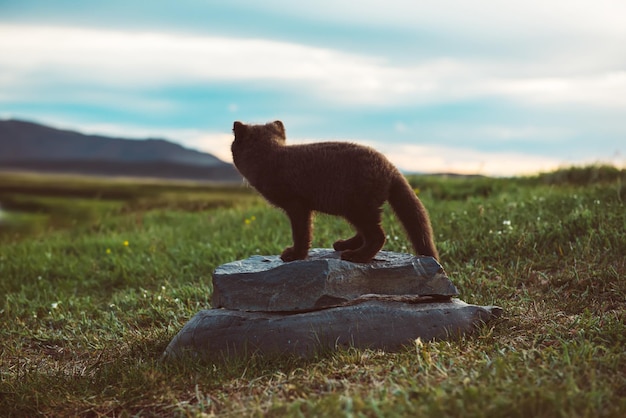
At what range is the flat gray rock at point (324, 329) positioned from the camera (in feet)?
17.9

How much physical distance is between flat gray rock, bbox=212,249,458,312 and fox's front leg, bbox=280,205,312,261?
0.46 feet

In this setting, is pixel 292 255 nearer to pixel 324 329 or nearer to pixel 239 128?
pixel 324 329

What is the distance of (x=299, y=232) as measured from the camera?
574cm

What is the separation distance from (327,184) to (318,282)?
840 millimetres

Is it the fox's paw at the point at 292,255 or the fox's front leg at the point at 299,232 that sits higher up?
the fox's front leg at the point at 299,232

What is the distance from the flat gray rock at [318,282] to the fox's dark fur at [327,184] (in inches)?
7.0

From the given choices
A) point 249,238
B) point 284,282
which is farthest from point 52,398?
point 249,238

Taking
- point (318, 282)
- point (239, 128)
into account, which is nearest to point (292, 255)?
point (318, 282)

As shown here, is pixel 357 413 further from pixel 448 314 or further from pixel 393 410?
pixel 448 314

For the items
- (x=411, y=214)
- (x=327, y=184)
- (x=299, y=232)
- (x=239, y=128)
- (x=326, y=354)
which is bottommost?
(x=326, y=354)

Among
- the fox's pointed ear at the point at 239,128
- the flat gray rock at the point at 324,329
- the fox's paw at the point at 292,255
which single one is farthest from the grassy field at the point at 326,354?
the fox's pointed ear at the point at 239,128

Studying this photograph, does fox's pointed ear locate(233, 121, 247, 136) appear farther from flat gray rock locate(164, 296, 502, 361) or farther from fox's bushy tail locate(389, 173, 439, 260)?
flat gray rock locate(164, 296, 502, 361)

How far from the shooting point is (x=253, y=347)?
5.52 m

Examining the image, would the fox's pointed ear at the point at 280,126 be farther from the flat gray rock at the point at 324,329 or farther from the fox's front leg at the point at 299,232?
the flat gray rock at the point at 324,329
